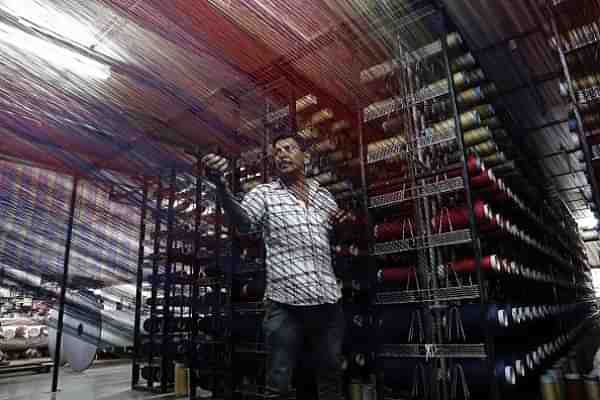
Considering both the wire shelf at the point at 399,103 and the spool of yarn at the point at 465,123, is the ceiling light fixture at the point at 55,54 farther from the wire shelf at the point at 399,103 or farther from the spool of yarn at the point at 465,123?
the spool of yarn at the point at 465,123

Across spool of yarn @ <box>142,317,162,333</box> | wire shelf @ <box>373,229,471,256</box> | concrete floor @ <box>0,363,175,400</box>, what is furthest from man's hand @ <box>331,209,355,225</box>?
spool of yarn @ <box>142,317,162,333</box>

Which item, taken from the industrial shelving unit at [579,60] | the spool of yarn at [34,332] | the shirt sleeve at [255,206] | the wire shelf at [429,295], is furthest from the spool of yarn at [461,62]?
the spool of yarn at [34,332]

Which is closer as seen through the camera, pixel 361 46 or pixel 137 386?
pixel 361 46

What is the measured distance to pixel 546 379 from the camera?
169 centimetres

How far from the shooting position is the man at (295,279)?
3.96ft

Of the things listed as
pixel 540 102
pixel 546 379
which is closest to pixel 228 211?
pixel 546 379

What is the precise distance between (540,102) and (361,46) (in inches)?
83.9

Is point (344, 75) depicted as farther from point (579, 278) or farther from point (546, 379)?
point (579, 278)

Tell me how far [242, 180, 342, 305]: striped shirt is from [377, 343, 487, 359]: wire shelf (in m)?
0.48

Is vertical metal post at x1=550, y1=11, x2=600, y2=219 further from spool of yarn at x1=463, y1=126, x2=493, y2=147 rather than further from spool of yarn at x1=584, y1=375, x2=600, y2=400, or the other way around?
spool of yarn at x1=584, y1=375, x2=600, y2=400

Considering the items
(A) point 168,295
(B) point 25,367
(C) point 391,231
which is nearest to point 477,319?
(C) point 391,231

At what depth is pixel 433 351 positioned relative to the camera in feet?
4.90

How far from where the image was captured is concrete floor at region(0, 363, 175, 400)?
2.53m

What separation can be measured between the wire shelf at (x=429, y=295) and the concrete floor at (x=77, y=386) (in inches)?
61.6
